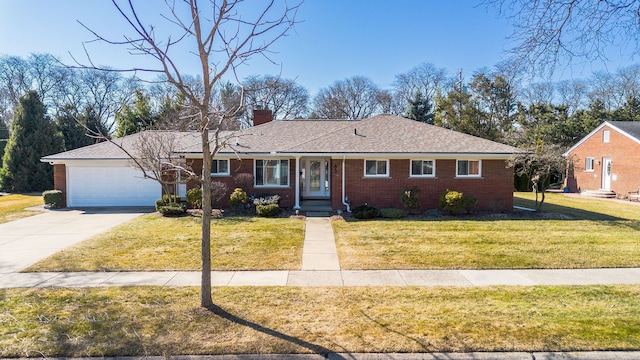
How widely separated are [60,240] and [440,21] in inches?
459

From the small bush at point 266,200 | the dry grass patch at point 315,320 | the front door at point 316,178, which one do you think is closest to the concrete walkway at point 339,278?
the dry grass patch at point 315,320

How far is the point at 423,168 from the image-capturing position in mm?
15539

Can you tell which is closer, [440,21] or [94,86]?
[440,21]

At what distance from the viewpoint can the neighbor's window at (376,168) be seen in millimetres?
15484

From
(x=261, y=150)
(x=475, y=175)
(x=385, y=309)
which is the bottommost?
(x=385, y=309)

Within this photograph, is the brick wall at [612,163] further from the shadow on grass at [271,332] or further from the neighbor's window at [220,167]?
the shadow on grass at [271,332]

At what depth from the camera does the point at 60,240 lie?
34.8 ft

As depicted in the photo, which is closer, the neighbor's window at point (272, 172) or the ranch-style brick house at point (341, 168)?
the ranch-style brick house at point (341, 168)

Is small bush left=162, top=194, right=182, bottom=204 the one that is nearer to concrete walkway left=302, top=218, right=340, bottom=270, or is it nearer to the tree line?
concrete walkway left=302, top=218, right=340, bottom=270

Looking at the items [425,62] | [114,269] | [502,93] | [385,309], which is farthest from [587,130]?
[114,269]

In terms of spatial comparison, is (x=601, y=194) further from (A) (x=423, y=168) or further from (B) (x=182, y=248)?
(B) (x=182, y=248)

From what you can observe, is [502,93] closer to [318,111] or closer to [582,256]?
[318,111]

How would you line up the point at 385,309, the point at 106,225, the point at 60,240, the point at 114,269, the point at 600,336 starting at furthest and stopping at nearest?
1. the point at 106,225
2. the point at 60,240
3. the point at 114,269
4. the point at 385,309
5. the point at 600,336

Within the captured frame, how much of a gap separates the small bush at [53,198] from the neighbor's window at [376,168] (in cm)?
1484
